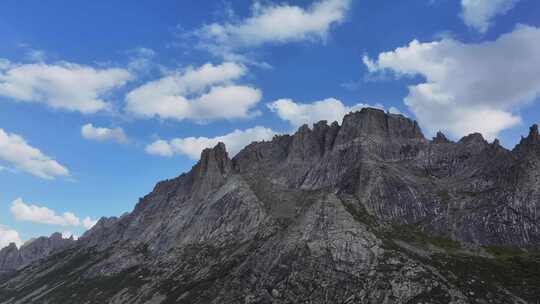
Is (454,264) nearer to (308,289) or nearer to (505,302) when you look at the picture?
(505,302)

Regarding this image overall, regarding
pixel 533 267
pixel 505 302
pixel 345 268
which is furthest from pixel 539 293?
pixel 345 268

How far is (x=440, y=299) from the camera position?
147 m

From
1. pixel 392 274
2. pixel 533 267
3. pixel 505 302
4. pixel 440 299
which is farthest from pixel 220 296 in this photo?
pixel 533 267

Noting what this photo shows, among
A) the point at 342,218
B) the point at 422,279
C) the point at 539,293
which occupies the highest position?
the point at 342,218

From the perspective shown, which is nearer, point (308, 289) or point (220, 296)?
point (308, 289)

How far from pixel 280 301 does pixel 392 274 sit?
134 ft

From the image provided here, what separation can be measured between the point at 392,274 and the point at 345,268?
57.7ft

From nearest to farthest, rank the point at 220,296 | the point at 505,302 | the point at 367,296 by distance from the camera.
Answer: the point at 505,302, the point at 367,296, the point at 220,296

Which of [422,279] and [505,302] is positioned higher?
[422,279]

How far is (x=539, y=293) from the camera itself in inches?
5910

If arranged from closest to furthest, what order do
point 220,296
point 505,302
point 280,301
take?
point 505,302
point 280,301
point 220,296

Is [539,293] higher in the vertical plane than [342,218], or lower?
lower

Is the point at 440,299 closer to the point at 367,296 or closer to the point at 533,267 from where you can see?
the point at 367,296

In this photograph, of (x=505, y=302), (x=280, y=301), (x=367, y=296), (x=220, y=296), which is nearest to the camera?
(x=505, y=302)
